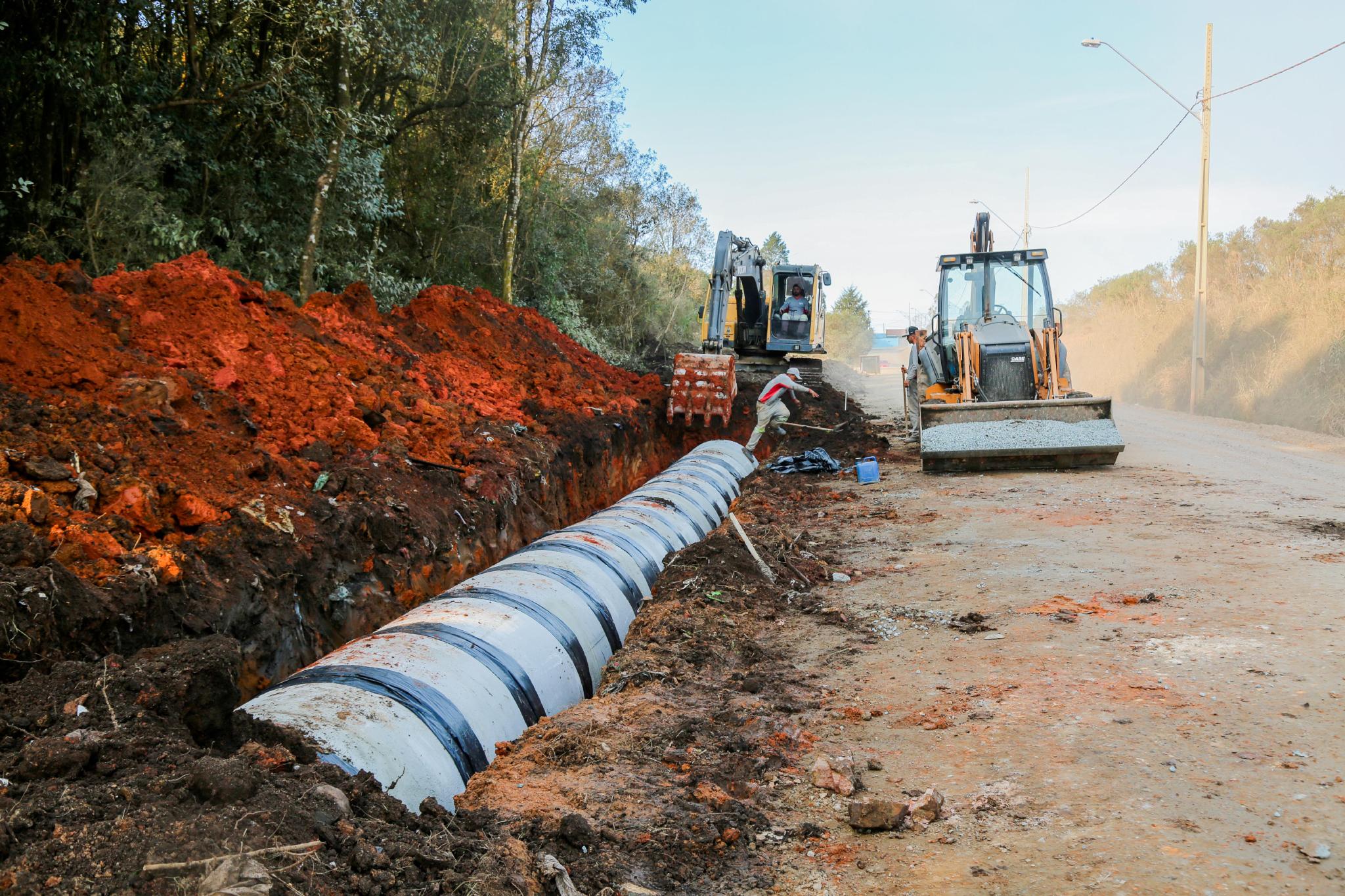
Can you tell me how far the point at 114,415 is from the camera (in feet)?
20.2

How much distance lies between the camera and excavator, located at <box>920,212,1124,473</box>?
36.2ft

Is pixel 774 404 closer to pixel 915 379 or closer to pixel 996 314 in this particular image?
pixel 915 379

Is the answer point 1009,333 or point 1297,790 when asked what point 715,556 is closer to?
point 1297,790

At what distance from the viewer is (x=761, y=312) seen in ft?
62.3

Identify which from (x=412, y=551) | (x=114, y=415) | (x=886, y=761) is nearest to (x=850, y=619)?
(x=886, y=761)

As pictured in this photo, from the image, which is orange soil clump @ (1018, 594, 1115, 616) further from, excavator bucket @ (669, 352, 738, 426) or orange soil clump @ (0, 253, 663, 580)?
excavator bucket @ (669, 352, 738, 426)

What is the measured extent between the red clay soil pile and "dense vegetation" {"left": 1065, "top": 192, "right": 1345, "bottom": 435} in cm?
1662

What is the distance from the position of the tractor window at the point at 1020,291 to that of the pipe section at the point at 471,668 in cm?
833

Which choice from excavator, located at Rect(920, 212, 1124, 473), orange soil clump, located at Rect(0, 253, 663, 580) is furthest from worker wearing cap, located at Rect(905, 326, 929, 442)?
orange soil clump, located at Rect(0, 253, 663, 580)

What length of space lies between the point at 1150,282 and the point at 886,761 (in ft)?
135

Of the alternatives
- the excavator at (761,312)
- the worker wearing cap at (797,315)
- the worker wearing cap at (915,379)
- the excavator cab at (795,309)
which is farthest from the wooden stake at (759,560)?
the worker wearing cap at (797,315)

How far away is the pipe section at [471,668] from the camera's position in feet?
12.2

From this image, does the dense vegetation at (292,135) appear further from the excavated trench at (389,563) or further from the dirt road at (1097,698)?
the dirt road at (1097,698)

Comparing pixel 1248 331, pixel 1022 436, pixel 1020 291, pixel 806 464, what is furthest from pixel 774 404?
pixel 1248 331
